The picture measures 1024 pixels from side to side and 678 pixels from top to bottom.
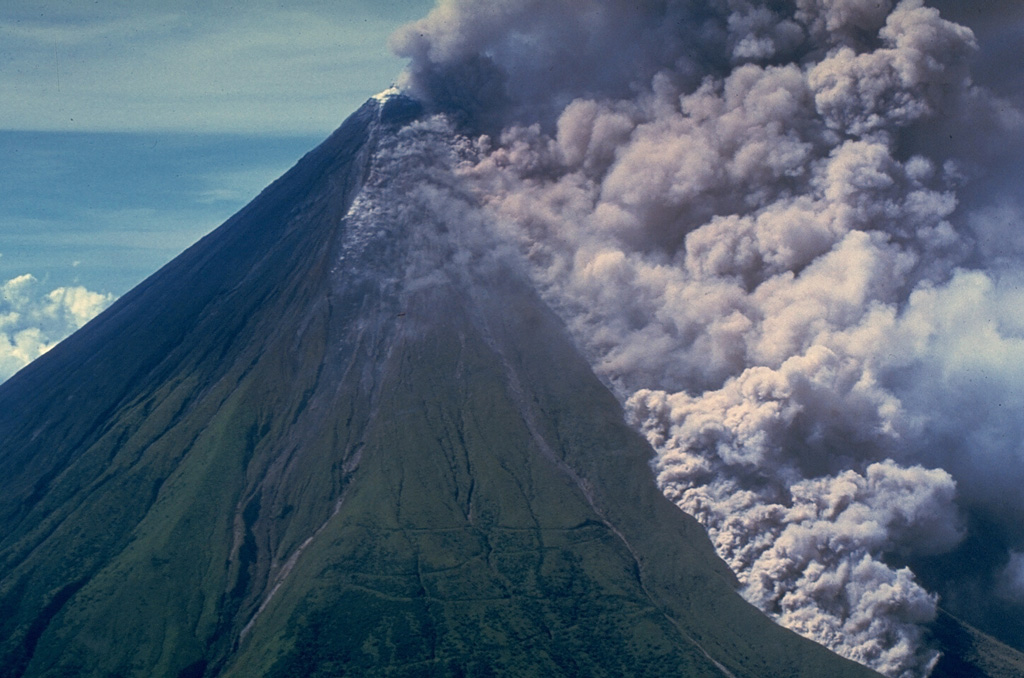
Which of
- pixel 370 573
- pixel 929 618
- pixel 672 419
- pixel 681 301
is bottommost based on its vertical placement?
pixel 370 573

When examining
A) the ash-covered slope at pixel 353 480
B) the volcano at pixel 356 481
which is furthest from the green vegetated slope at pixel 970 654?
the ash-covered slope at pixel 353 480

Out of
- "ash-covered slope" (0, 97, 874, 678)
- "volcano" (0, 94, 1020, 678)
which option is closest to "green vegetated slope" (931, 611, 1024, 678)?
"volcano" (0, 94, 1020, 678)

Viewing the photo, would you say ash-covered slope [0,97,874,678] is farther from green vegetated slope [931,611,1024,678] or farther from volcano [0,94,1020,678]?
green vegetated slope [931,611,1024,678]

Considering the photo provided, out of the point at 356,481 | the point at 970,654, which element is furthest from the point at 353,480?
the point at 970,654

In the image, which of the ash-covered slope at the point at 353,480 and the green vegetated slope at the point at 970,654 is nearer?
the green vegetated slope at the point at 970,654

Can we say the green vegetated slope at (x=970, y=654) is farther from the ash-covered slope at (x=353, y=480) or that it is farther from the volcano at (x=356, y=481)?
the ash-covered slope at (x=353, y=480)

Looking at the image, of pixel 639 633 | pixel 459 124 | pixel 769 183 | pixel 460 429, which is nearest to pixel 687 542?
pixel 639 633

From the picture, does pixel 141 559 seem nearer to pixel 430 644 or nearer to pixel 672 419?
pixel 430 644
